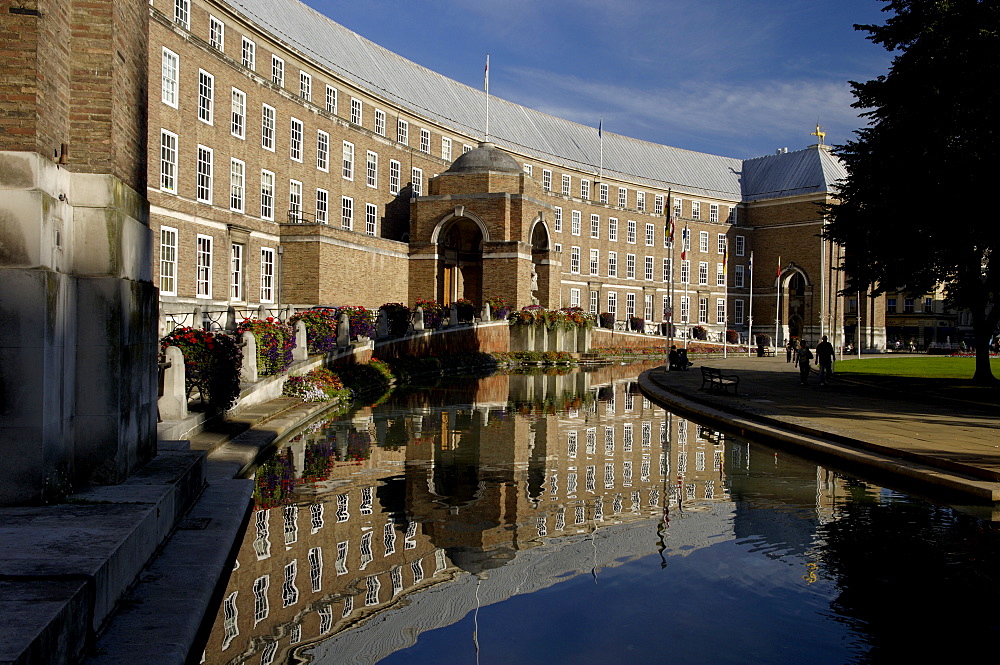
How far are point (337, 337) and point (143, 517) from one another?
19.7 m

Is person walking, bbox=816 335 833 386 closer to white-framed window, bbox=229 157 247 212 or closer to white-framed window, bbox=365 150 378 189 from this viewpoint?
white-framed window, bbox=229 157 247 212

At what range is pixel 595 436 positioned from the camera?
16125 millimetres

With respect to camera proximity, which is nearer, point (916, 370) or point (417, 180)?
point (916, 370)

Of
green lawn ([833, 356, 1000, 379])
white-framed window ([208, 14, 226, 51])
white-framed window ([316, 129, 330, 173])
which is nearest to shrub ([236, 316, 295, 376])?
white-framed window ([208, 14, 226, 51])

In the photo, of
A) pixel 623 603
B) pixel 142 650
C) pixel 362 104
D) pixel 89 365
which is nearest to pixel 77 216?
pixel 89 365

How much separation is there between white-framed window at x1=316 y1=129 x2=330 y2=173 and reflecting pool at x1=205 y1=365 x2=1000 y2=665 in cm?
3128

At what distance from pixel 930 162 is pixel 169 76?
83.6ft

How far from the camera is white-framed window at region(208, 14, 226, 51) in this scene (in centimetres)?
3466

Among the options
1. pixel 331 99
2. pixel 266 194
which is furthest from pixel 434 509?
pixel 331 99

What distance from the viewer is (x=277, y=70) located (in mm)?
40531

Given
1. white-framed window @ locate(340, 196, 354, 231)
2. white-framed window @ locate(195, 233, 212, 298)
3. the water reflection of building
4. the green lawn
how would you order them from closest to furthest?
1. the water reflection of building
2. the green lawn
3. white-framed window @ locate(195, 233, 212, 298)
4. white-framed window @ locate(340, 196, 354, 231)

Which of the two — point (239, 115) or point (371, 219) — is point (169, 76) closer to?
point (239, 115)

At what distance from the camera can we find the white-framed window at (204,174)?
104ft

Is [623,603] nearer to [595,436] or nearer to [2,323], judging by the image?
[2,323]
